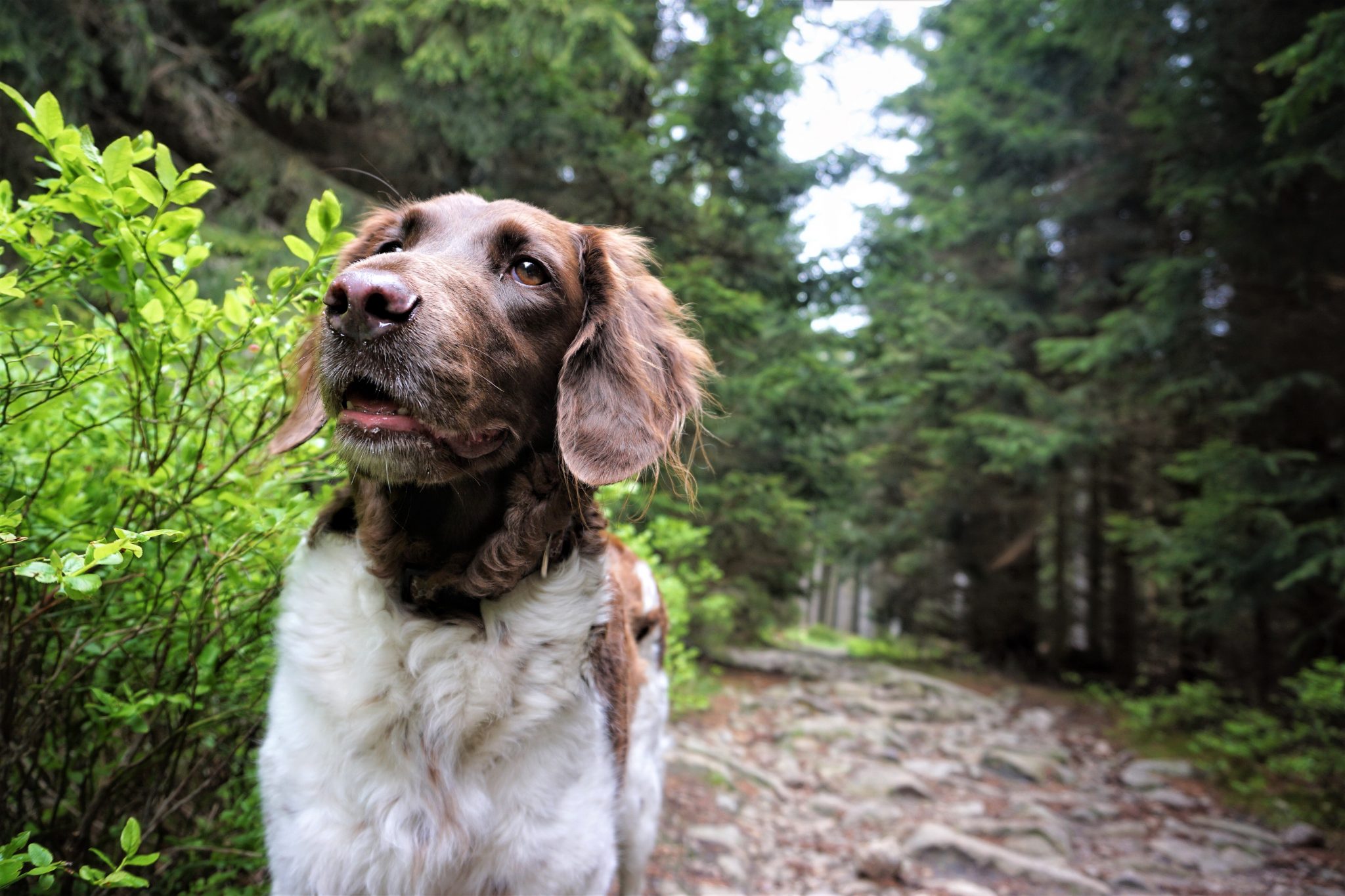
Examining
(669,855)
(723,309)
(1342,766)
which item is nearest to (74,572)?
(669,855)

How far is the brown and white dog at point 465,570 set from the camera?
1.66 m

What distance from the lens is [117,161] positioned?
1581 millimetres

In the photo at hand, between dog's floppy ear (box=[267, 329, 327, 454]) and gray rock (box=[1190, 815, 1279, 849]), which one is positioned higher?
dog's floppy ear (box=[267, 329, 327, 454])

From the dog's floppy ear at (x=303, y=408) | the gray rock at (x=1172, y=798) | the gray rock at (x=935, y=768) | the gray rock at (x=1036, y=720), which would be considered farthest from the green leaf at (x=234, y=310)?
the gray rock at (x=1036, y=720)

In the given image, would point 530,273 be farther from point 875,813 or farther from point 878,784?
point 878,784

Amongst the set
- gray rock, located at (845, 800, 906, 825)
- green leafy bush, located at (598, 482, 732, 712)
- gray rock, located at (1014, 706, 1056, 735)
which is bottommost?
gray rock, located at (845, 800, 906, 825)

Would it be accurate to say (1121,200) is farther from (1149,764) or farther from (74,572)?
(74,572)

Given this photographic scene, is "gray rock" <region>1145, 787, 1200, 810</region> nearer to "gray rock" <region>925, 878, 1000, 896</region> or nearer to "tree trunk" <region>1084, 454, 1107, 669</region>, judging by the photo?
"gray rock" <region>925, 878, 1000, 896</region>

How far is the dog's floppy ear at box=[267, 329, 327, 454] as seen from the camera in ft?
6.50

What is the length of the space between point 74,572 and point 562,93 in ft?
18.4

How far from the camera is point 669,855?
411 cm

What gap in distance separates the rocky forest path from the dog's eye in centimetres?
298

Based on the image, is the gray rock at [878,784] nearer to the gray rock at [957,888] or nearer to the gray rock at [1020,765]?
the gray rock at [1020,765]

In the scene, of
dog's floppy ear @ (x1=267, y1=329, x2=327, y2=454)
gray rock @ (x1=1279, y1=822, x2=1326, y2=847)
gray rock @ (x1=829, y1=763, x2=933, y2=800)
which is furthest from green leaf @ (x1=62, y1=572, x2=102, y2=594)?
gray rock @ (x1=1279, y1=822, x2=1326, y2=847)
